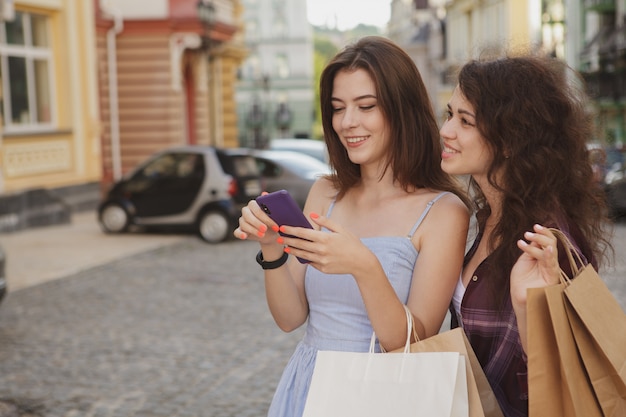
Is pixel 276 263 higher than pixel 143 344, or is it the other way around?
pixel 276 263

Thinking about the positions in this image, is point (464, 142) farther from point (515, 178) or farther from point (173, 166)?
point (173, 166)

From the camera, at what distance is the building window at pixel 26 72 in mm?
17938

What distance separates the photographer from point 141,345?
7.64 m

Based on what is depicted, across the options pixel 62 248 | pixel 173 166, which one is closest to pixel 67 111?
pixel 173 166

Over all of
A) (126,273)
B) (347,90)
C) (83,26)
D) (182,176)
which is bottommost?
(126,273)

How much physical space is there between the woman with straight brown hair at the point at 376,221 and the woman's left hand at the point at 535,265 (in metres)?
0.27

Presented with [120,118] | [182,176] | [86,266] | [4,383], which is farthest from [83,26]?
[4,383]

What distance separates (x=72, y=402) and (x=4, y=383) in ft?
2.43

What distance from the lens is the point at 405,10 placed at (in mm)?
99688

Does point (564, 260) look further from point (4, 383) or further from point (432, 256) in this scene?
point (4, 383)

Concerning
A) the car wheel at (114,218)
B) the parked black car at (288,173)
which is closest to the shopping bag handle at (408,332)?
the parked black car at (288,173)

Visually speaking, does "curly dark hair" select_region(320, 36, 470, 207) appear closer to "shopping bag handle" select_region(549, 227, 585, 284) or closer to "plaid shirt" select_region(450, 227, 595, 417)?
"plaid shirt" select_region(450, 227, 595, 417)

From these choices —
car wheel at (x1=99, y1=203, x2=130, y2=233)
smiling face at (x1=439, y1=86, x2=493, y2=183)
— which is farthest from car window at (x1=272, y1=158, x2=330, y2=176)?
smiling face at (x1=439, y1=86, x2=493, y2=183)

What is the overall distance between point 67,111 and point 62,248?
21.4 feet
